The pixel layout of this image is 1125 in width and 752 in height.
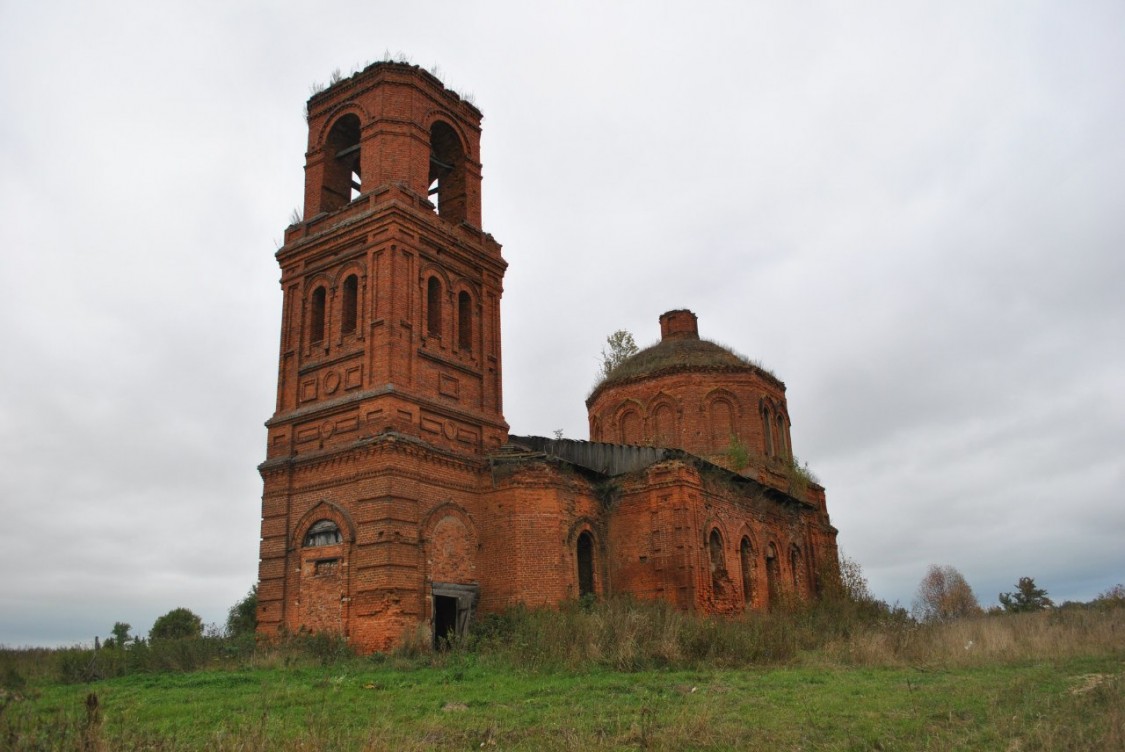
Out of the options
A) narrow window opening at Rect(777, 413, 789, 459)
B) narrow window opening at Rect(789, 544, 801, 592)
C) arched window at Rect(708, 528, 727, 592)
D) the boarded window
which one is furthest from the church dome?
the boarded window

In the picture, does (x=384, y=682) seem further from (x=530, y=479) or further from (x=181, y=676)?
(x=530, y=479)

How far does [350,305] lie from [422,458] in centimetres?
426

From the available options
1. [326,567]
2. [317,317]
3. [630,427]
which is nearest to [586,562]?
[326,567]

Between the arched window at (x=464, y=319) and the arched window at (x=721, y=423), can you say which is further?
the arched window at (x=721, y=423)

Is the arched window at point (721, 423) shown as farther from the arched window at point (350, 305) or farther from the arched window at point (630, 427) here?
the arched window at point (350, 305)

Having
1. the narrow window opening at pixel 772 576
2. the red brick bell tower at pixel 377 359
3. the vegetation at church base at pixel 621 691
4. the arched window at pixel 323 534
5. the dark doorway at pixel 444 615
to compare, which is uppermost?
the red brick bell tower at pixel 377 359

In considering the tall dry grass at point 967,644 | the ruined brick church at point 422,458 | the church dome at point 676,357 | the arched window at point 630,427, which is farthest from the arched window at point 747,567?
the church dome at point 676,357

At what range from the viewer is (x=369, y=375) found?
17188 mm

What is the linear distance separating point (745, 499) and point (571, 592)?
6.75 metres

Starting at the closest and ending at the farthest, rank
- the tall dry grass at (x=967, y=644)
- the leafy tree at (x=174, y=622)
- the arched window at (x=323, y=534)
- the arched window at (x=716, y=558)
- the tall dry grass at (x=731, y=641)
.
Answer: the tall dry grass at (x=731, y=641) → the tall dry grass at (x=967, y=644) → the arched window at (x=323, y=534) → the arched window at (x=716, y=558) → the leafy tree at (x=174, y=622)

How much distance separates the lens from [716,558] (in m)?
20.4

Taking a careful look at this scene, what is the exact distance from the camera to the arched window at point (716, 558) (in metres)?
19.7

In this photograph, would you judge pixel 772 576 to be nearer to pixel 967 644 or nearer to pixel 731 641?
pixel 967 644

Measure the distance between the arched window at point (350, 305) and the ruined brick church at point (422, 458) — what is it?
2.0 inches
